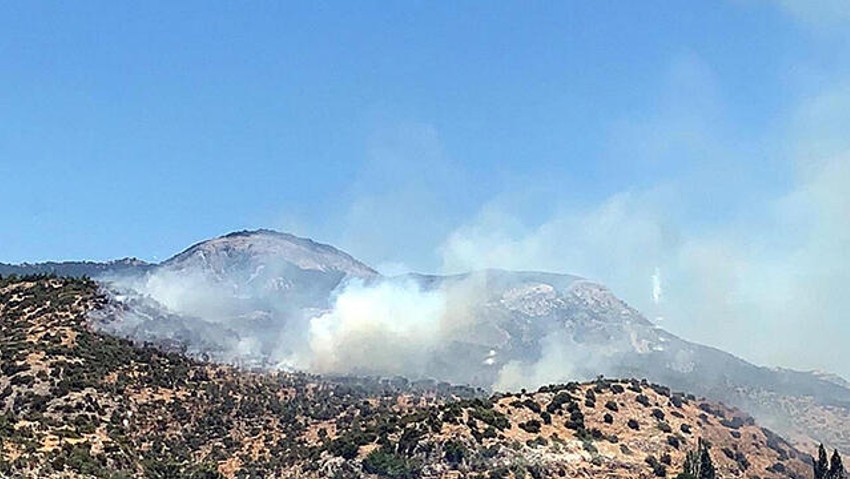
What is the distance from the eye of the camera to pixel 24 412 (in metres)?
99.9

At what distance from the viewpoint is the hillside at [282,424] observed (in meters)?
97.9

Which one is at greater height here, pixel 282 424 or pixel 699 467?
pixel 282 424

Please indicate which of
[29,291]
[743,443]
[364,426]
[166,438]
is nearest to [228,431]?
[166,438]

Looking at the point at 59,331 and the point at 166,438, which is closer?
the point at 166,438

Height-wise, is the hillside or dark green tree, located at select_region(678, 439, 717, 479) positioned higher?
the hillside

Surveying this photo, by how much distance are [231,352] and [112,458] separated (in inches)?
3735

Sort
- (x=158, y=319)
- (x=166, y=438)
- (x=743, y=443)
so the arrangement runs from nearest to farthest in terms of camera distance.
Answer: (x=166, y=438) < (x=743, y=443) < (x=158, y=319)

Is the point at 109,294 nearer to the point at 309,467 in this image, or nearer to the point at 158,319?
the point at 158,319

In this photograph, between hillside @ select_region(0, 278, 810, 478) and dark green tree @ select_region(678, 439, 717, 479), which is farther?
hillside @ select_region(0, 278, 810, 478)

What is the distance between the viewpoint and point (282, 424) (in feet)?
397

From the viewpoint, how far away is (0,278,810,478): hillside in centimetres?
9788

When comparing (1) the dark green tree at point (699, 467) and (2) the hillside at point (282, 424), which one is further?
(2) the hillside at point (282, 424)

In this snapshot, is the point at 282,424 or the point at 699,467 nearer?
the point at 699,467

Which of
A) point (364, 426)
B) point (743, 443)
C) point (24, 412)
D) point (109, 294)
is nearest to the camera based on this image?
point (24, 412)
